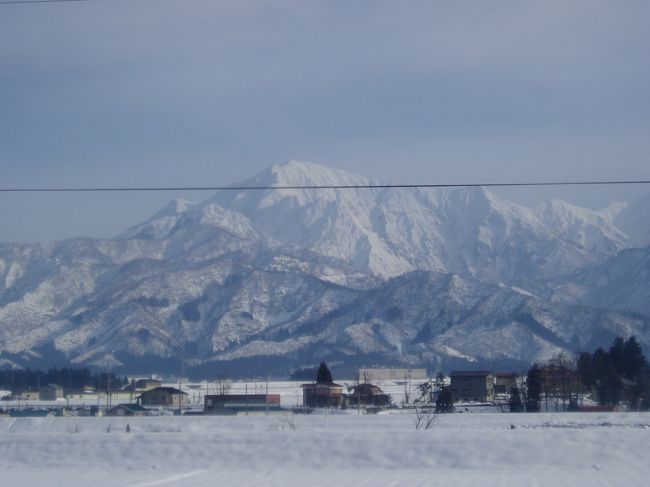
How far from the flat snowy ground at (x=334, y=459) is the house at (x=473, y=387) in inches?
1771

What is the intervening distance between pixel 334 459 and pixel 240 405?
4138cm

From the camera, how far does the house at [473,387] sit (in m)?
76.1

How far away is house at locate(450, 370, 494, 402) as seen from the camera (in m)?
76.1

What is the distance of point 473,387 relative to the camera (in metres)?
77.4

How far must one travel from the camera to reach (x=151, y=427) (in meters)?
43.2

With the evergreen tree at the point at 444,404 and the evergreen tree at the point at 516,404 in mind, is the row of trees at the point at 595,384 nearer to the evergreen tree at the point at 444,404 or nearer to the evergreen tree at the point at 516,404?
the evergreen tree at the point at 516,404

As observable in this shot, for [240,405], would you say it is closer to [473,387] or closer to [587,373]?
[473,387]

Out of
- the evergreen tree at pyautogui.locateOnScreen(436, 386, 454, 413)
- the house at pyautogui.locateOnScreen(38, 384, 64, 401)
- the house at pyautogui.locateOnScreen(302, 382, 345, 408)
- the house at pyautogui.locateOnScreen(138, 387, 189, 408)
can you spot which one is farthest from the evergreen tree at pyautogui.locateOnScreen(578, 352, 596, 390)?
the house at pyautogui.locateOnScreen(38, 384, 64, 401)

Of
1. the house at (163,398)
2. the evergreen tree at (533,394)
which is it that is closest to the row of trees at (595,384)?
the evergreen tree at (533,394)

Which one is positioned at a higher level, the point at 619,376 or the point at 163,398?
the point at 619,376

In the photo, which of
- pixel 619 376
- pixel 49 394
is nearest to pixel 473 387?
pixel 619 376

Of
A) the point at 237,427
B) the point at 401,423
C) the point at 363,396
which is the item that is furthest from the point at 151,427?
the point at 363,396

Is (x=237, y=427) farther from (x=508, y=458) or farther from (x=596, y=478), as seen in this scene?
(x=596, y=478)

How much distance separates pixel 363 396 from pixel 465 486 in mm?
53077
